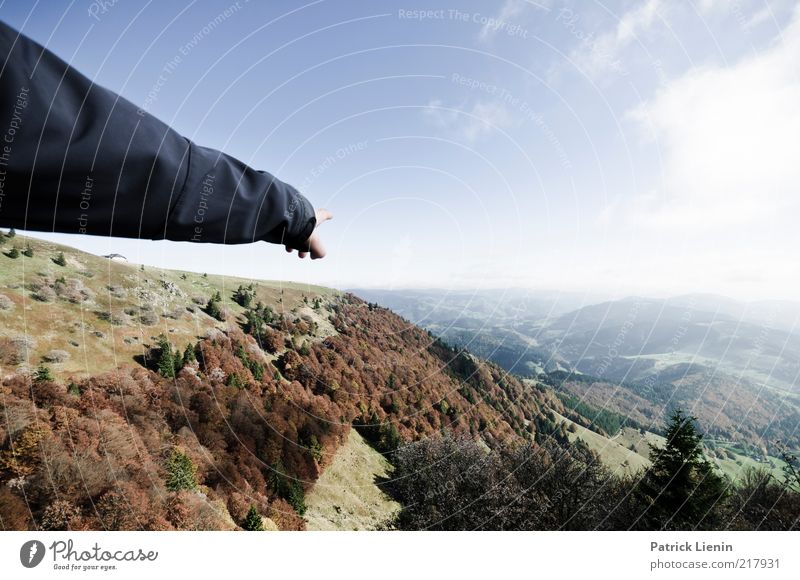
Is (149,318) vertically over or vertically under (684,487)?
under

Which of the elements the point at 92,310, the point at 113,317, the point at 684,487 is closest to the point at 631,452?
the point at 684,487

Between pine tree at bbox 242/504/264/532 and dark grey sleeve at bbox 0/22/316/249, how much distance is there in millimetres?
32861

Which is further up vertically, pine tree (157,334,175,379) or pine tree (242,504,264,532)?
pine tree (157,334,175,379)

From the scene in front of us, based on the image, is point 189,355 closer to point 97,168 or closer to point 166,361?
point 166,361

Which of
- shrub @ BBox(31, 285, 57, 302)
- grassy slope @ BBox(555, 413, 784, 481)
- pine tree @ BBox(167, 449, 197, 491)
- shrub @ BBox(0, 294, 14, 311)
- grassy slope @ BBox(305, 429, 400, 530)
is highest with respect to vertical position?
shrub @ BBox(31, 285, 57, 302)

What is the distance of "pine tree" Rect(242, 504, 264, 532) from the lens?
92.1 ft
